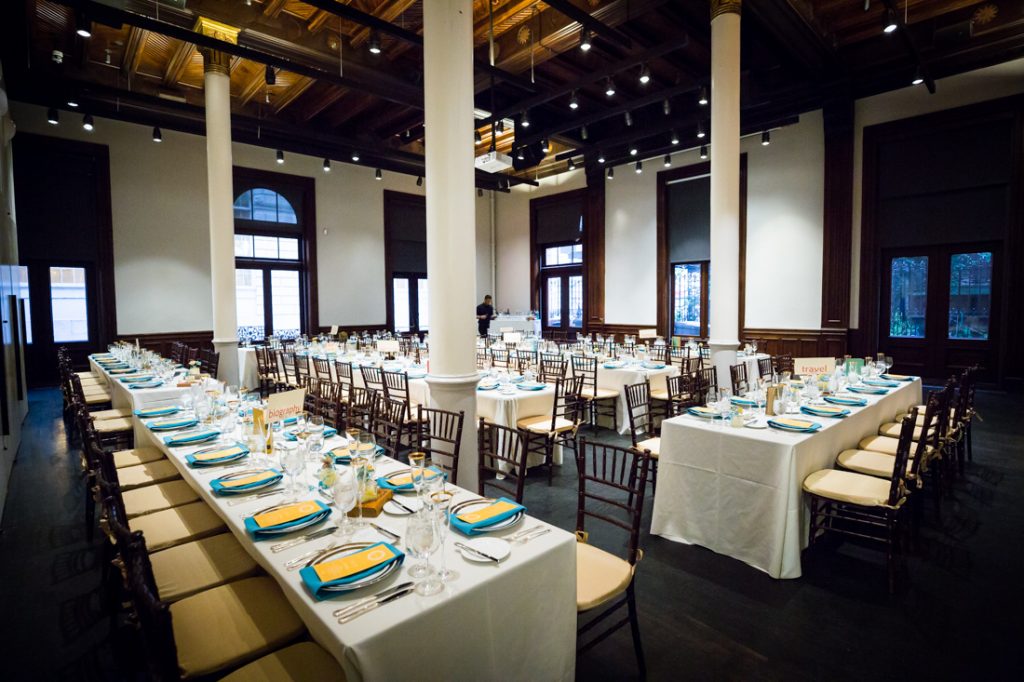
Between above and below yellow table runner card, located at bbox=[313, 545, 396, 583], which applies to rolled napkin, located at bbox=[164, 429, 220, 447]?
above

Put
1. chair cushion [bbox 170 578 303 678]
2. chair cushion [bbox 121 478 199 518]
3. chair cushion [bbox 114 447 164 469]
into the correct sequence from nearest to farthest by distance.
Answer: chair cushion [bbox 170 578 303 678], chair cushion [bbox 121 478 199 518], chair cushion [bbox 114 447 164 469]

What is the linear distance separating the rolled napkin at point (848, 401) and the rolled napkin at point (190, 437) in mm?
4453

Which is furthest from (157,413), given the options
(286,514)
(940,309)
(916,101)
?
(916,101)

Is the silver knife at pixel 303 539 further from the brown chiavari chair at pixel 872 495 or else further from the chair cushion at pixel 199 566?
the brown chiavari chair at pixel 872 495

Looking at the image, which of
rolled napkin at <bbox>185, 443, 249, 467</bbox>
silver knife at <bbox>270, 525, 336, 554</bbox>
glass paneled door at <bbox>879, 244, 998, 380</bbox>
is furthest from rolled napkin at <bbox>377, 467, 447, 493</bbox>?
glass paneled door at <bbox>879, 244, 998, 380</bbox>

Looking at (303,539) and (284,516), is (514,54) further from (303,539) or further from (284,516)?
(303,539)

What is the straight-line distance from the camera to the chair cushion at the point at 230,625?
5.33ft

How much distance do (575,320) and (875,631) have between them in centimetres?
1253

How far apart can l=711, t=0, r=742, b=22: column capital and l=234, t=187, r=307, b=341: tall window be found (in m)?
10.0

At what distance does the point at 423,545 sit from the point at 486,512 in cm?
46

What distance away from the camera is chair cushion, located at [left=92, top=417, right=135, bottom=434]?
4.67 meters

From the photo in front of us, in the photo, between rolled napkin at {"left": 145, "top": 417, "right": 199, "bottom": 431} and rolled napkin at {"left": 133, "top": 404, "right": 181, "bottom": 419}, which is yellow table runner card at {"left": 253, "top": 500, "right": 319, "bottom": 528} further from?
rolled napkin at {"left": 133, "top": 404, "right": 181, "bottom": 419}

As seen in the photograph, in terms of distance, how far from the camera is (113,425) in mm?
4805

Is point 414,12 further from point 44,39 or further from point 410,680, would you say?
point 410,680
